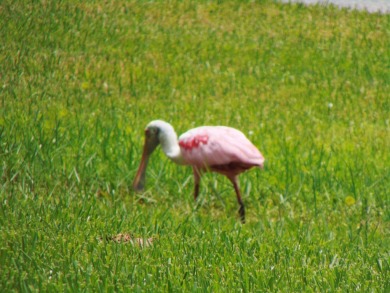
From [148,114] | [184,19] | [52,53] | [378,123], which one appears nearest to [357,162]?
[378,123]

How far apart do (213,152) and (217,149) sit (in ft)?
0.10

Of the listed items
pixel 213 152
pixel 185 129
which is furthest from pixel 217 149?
pixel 185 129

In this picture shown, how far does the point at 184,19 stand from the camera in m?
11.1

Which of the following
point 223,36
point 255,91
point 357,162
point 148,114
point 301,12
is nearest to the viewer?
point 357,162

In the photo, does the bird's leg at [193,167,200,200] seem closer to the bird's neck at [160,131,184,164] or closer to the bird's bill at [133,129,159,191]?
the bird's neck at [160,131,184,164]

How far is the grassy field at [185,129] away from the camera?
4.20 metres

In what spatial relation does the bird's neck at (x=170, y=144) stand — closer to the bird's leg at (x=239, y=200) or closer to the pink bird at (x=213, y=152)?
the pink bird at (x=213, y=152)

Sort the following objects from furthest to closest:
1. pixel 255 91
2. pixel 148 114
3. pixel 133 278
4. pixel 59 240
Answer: pixel 255 91 → pixel 148 114 → pixel 59 240 → pixel 133 278

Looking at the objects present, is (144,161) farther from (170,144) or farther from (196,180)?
(196,180)

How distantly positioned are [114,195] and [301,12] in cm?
640

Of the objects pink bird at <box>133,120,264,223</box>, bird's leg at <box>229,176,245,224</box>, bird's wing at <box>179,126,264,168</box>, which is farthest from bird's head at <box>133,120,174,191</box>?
bird's leg at <box>229,176,245,224</box>

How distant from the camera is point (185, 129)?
7301 mm

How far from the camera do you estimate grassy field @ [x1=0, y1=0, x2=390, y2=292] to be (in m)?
4.20

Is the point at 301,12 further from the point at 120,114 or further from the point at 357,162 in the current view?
the point at 357,162
